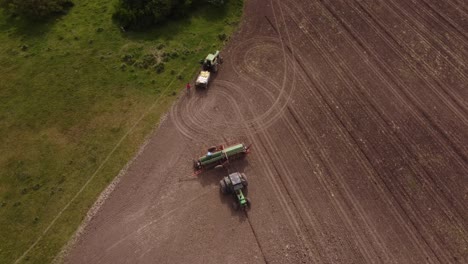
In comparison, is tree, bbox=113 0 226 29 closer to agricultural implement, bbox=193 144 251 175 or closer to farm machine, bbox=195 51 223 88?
farm machine, bbox=195 51 223 88

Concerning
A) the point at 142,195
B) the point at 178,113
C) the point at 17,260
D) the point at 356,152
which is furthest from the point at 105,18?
the point at 356,152

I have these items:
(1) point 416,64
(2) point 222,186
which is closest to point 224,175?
(2) point 222,186

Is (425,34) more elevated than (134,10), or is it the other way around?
(134,10)

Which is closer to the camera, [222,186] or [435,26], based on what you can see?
[222,186]

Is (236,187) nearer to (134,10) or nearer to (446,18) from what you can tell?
(134,10)

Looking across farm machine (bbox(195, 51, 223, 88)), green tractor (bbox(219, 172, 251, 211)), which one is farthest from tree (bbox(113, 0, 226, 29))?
green tractor (bbox(219, 172, 251, 211))

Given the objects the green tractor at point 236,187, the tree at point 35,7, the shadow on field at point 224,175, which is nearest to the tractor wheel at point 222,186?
the green tractor at point 236,187
